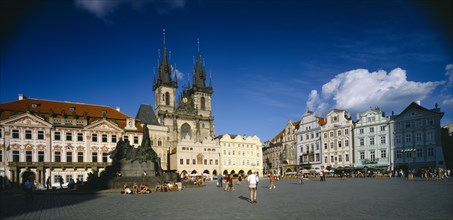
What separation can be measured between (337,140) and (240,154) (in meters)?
23.6

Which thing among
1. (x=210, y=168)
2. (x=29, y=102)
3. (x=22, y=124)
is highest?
(x=29, y=102)

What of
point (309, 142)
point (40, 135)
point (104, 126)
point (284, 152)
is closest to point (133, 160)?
point (40, 135)

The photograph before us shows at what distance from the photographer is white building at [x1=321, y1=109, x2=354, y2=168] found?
67188mm

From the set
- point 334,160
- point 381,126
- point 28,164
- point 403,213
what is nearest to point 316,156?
point 334,160

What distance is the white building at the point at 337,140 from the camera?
220 feet

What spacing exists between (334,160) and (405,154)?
1334 centimetres

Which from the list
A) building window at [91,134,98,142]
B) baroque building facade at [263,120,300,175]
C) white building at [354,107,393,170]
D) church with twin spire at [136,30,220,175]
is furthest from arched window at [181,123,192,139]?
white building at [354,107,393,170]

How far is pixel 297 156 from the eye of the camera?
258ft

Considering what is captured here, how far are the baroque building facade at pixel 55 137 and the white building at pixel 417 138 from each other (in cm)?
4251

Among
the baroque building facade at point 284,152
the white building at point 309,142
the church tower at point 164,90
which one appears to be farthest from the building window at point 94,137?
the white building at point 309,142

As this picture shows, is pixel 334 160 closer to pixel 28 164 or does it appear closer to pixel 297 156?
pixel 297 156

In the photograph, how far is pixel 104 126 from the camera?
57.3 metres

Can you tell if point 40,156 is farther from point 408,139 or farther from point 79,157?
point 408,139

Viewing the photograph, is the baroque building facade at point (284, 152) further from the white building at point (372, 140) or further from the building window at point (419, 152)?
the building window at point (419, 152)
